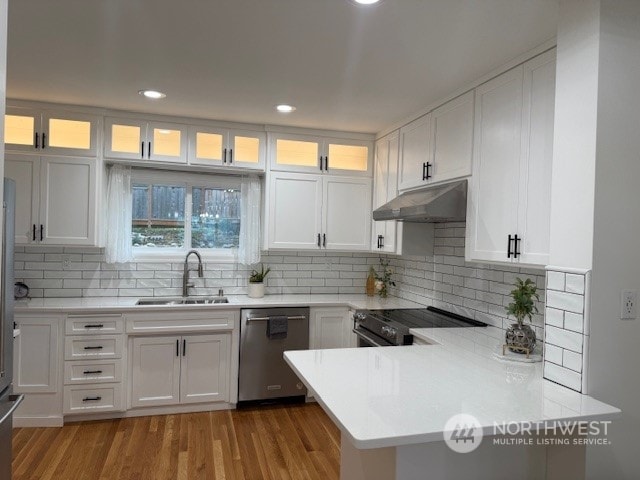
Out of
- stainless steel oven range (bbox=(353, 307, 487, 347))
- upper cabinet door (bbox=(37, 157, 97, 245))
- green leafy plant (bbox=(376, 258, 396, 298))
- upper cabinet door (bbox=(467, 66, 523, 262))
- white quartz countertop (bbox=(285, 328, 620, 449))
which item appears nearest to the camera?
white quartz countertop (bbox=(285, 328, 620, 449))

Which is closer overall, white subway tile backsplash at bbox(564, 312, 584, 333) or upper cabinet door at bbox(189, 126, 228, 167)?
white subway tile backsplash at bbox(564, 312, 584, 333)

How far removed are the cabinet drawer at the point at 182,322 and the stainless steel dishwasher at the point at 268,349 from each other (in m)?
0.12

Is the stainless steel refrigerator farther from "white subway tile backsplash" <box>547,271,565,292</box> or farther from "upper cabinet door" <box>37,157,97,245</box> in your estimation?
"white subway tile backsplash" <box>547,271,565,292</box>

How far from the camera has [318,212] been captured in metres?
3.95

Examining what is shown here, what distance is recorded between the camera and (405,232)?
3.56 meters

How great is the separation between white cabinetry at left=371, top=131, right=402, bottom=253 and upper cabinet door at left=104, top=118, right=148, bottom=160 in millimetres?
2013

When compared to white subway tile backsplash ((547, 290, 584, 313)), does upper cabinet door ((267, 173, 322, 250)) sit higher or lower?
higher

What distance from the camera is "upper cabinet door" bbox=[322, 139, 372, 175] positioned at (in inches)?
157

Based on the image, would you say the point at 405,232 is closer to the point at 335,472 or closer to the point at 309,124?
the point at 309,124

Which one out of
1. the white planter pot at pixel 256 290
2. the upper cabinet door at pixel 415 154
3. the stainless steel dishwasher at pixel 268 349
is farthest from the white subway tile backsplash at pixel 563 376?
the white planter pot at pixel 256 290

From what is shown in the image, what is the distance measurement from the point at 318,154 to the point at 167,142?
1.31m

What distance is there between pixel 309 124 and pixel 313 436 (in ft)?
8.30

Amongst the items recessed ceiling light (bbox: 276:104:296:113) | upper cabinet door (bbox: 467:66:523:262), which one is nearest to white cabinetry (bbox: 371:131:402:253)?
recessed ceiling light (bbox: 276:104:296:113)

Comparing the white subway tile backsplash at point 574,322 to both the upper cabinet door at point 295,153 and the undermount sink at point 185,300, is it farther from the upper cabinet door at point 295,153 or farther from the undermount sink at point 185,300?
the undermount sink at point 185,300
